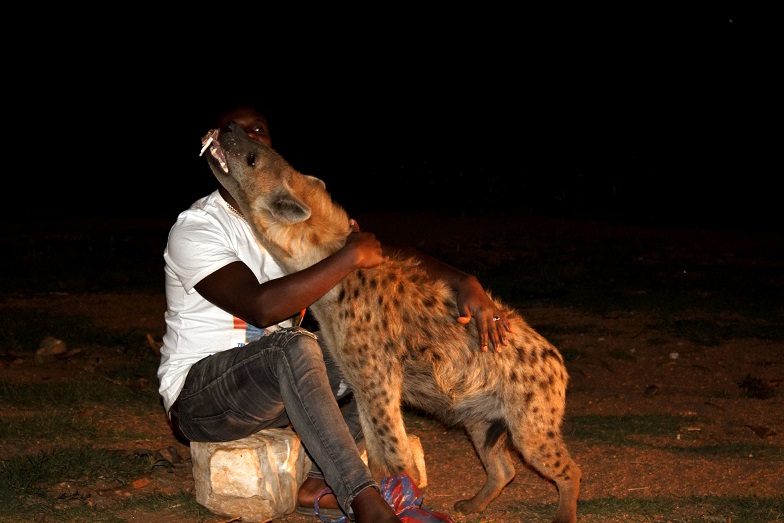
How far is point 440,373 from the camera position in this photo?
263 cm

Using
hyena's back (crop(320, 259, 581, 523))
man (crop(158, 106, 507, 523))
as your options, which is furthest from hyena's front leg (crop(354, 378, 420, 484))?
man (crop(158, 106, 507, 523))

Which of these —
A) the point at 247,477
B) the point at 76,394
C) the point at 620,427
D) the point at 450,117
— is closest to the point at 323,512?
the point at 247,477

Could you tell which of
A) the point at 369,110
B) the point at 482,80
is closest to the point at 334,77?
the point at 369,110

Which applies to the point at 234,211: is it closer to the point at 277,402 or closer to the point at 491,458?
the point at 277,402

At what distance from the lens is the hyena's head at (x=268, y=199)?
2.66 metres

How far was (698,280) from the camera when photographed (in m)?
6.74

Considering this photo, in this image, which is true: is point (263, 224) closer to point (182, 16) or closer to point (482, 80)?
point (482, 80)

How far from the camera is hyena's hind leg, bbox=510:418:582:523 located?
2.54 metres

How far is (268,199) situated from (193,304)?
1.25ft

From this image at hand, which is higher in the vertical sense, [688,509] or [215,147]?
[215,147]

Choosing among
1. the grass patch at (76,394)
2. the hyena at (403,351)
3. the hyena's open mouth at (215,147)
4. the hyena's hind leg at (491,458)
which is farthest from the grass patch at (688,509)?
the grass patch at (76,394)

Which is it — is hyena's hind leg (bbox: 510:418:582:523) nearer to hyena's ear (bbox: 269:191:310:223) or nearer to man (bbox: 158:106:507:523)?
man (bbox: 158:106:507:523)

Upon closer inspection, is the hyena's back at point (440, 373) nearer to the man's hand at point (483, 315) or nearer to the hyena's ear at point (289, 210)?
the man's hand at point (483, 315)

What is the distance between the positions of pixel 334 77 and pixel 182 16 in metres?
3.11
